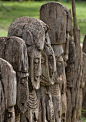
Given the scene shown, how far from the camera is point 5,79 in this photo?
2.30 metres

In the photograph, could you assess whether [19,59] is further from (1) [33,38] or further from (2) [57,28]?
(2) [57,28]

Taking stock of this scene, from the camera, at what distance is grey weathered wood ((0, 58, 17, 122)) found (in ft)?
7.51

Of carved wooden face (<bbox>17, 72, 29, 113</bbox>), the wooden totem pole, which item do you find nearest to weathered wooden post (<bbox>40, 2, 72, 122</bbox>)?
the wooden totem pole

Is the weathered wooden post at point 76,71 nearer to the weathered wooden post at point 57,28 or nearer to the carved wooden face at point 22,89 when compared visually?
the weathered wooden post at point 57,28

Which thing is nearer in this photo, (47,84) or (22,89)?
(22,89)

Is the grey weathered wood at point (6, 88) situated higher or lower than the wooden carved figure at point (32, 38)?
lower

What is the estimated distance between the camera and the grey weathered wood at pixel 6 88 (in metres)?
2.29

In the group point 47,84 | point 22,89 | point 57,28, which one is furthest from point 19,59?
point 57,28

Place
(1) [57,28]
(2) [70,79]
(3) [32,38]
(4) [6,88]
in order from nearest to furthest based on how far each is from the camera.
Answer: (4) [6,88], (3) [32,38], (1) [57,28], (2) [70,79]

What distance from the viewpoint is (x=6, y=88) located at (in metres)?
2.32

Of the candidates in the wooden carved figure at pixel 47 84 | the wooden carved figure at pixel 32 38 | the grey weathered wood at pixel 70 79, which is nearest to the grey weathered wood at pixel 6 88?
the wooden carved figure at pixel 32 38

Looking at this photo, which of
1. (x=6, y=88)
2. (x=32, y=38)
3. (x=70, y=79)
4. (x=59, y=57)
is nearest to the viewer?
(x=6, y=88)

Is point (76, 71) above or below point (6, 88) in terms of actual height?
above

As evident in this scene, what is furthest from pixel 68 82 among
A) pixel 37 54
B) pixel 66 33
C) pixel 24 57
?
pixel 24 57
